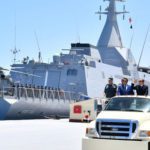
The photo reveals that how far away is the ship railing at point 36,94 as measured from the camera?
98.9 feet

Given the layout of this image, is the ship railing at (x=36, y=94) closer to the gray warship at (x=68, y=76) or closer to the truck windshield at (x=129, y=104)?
the gray warship at (x=68, y=76)

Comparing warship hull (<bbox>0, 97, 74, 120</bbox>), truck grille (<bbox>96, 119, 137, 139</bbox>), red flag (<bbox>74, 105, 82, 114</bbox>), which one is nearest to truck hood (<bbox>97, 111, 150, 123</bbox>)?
truck grille (<bbox>96, 119, 137, 139</bbox>)

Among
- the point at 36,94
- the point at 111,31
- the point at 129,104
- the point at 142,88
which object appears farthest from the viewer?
the point at 111,31

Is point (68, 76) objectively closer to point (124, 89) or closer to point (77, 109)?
point (77, 109)

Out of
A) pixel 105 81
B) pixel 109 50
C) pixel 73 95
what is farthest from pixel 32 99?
pixel 109 50

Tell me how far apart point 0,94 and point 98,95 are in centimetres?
1439

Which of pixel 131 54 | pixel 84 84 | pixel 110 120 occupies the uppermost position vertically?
pixel 131 54

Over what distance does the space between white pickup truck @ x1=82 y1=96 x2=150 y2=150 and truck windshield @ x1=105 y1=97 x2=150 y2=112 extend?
9.5 inches

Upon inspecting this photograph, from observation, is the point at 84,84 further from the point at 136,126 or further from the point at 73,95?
the point at 136,126

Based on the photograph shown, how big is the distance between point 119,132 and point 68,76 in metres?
33.4

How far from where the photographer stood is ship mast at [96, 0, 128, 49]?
50.3 m

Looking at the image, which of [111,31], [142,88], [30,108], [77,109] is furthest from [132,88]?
[111,31]

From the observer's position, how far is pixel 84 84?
39219 millimetres

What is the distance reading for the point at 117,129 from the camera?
707 cm
